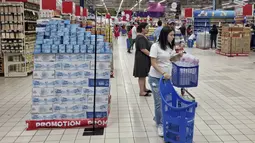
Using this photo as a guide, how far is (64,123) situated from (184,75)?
190 cm

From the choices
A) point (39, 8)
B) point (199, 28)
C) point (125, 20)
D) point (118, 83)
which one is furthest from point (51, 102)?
point (125, 20)

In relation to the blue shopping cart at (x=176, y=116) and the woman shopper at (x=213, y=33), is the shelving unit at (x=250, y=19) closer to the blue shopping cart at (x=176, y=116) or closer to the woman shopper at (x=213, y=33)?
the woman shopper at (x=213, y=33)

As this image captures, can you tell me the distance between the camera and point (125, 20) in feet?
103

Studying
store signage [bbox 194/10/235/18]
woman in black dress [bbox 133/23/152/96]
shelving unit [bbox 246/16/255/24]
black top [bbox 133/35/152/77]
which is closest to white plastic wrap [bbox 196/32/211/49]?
shelving unit [bbox 246/16/255/24]

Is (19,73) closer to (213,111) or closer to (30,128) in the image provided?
(30,128)

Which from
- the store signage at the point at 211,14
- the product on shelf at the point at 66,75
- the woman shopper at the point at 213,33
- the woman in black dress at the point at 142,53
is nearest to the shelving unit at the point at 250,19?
the store signage at the point at 211,14

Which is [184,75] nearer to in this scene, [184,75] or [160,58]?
[184,75]

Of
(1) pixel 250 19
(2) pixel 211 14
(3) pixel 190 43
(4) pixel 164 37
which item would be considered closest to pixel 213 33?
(3) pixel 190 43

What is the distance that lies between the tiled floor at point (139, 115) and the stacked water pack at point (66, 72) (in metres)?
0.36

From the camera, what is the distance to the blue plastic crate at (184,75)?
4.37 metres

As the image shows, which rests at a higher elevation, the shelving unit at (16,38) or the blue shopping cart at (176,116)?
the shelving unit at (16,38)

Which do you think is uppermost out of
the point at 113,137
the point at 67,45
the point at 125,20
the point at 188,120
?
the point at 125,20

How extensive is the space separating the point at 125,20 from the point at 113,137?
28.2 metres

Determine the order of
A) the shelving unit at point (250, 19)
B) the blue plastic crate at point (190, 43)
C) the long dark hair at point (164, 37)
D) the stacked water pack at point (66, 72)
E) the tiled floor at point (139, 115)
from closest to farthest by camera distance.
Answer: the long dark hair at point (164, 37) < the tiled floor at point (139, 115) < the stacked water pack at point (66, 72) < the blue plastic crate at point (190, 43) < the shelving unit at point (250, 19)
